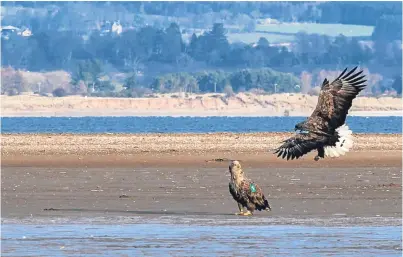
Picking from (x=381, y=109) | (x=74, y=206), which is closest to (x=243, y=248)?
(x=74, y=206)

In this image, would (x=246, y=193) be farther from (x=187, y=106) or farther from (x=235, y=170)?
(x=187, y=106)

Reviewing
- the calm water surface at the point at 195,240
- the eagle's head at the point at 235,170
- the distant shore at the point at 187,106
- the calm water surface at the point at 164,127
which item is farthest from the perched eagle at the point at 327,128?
the distant shore at the point at 187,106

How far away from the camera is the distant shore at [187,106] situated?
145 meters

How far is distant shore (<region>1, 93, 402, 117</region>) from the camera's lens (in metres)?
145

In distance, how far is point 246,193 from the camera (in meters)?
17.2

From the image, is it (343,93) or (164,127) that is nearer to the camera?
(343,93)

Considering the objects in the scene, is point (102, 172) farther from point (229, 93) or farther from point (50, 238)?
point (229, 93)

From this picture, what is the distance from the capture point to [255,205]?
17.2 meters

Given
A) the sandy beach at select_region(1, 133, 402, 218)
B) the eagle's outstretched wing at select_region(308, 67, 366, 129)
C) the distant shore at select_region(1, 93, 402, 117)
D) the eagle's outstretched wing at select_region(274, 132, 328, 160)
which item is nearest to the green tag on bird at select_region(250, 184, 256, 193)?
the sandy beach at select_region(1, 133, 402, 218)

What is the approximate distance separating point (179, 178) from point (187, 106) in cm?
13267

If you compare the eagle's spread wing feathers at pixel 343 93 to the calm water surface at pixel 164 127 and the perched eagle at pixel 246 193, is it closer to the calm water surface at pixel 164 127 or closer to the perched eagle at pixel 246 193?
the perched eagle at pixel 246 193

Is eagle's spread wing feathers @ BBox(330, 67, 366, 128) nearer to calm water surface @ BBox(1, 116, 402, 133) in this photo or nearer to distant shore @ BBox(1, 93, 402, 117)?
calm water surface @ BBox(1, 116, 402, 133)

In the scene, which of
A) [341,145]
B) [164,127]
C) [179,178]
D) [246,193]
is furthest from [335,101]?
[164,127]

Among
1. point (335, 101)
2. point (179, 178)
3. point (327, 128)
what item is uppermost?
point (335, 101)
